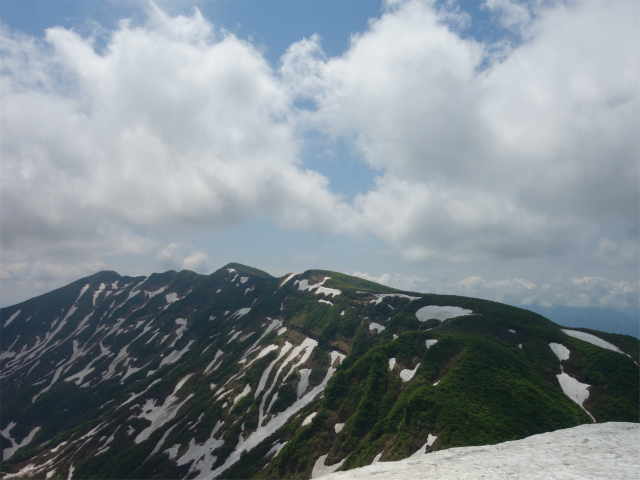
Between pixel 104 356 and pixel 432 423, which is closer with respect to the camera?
pixel 432 423

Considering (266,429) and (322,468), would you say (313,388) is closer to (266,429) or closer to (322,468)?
(266,429)

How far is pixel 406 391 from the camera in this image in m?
57.0

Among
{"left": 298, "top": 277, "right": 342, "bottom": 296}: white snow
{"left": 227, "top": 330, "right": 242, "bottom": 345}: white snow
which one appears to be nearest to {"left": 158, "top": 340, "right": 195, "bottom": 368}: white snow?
{"left": 227, "top": 330, "right": 242, "bottom": 345}: white snow

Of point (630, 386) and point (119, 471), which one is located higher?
point (630, 386)

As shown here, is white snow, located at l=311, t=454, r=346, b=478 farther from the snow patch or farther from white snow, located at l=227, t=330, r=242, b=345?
white snow, located at l=227, t=330, r=242, b=345

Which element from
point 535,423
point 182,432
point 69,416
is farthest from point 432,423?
point 69,416

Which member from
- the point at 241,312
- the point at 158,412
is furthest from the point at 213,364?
the point at 241,312


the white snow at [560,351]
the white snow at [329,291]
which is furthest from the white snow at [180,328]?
the white snow at [560,351]

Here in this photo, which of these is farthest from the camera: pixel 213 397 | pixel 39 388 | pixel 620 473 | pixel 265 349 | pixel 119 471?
pixel 39 388

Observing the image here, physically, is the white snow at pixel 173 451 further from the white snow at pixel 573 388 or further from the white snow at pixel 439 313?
the white snow at pixel 573 388

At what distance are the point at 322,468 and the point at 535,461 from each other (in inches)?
1826

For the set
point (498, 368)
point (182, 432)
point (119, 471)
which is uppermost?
point (498, 368)

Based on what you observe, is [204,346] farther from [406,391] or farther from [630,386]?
[630,386]

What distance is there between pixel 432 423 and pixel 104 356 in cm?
19845
